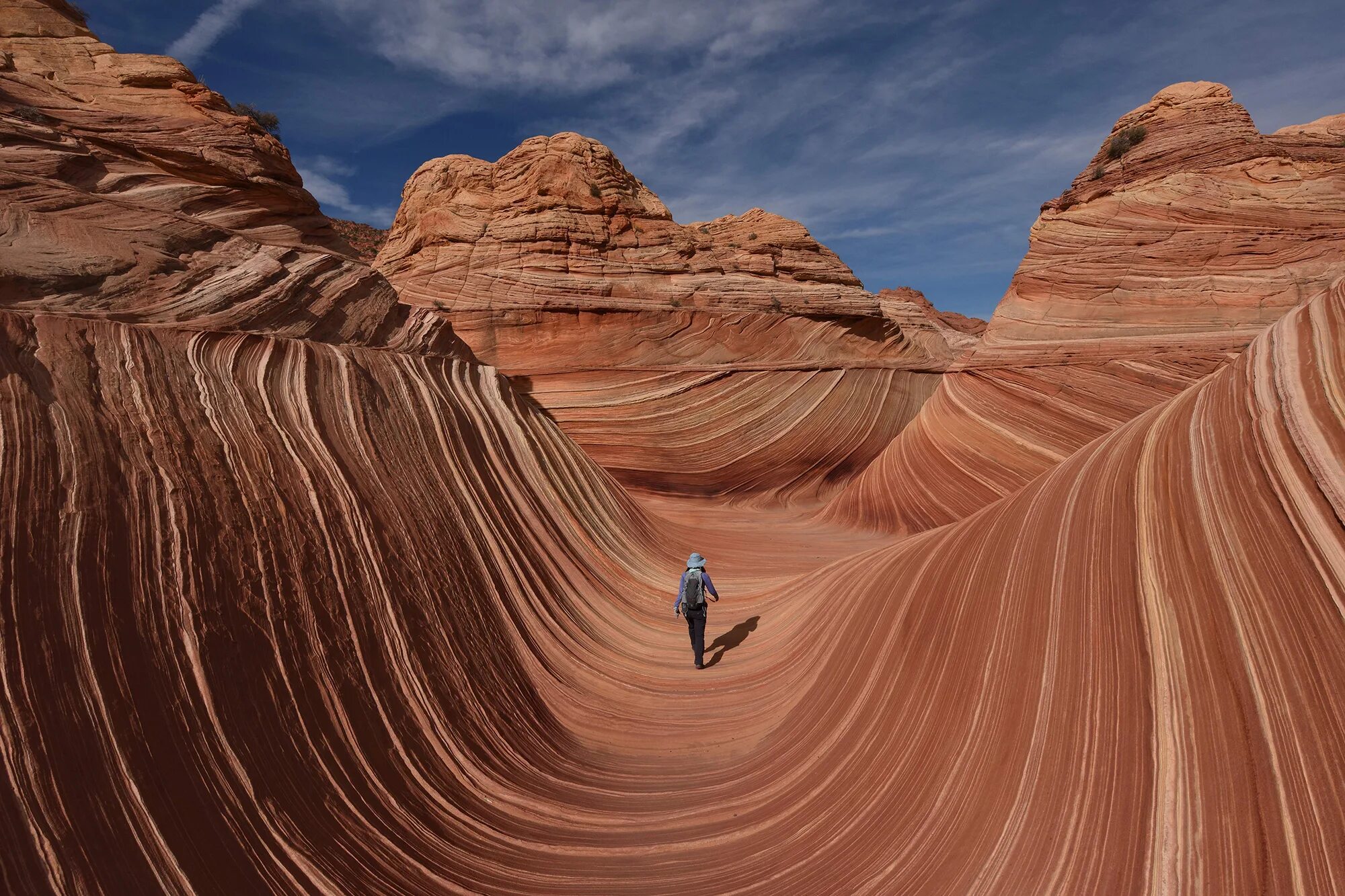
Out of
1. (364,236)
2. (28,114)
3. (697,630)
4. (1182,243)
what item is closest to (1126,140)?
(1182,243)

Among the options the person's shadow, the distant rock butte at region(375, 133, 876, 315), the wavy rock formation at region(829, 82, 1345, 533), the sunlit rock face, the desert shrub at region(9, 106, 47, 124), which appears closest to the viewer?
the sunlit rock face

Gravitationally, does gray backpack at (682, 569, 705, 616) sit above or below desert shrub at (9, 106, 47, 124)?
below

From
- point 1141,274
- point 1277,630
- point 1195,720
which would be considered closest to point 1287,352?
point 1277,630

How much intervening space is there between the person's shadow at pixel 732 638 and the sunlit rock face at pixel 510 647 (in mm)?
33

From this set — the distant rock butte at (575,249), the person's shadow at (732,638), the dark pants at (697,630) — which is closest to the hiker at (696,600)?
the dark pants at (697,630)

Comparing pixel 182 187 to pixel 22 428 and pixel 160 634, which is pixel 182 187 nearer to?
pixel 22 428

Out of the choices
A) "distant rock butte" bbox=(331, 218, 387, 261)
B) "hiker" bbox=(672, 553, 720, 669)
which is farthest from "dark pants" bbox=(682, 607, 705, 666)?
"distant rock butte" bbox=(331, 218, 387, 261)

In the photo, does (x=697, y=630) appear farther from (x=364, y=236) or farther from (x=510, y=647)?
(x=364, y=236)

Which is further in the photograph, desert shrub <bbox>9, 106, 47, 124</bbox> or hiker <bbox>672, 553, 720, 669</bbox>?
desert shrub <bbox>9, 106, 47, 124</bbox>

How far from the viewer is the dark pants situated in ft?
16.0

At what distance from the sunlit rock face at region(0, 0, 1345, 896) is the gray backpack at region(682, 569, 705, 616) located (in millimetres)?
576

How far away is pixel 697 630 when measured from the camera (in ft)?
16.2

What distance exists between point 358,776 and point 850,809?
88.0 inches

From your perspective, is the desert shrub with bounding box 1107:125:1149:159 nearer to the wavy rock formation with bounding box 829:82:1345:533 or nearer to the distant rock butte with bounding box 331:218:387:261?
the wavy rock formation with bounding box 829:82:1345:533
